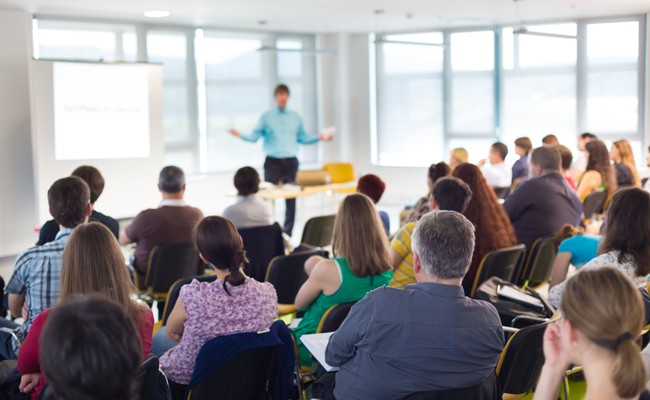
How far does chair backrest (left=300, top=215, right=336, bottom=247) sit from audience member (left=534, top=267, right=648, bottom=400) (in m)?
4.46

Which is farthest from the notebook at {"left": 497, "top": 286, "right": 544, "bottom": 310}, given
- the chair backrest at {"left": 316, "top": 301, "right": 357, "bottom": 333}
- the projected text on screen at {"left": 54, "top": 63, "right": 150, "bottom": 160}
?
the projected text on screen at {"left": 54, "top": 63, "right": 150, "bottom": 160}

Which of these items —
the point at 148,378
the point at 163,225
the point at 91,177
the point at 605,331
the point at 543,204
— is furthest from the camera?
the point at 543,204

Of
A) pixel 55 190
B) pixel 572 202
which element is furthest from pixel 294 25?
pixel 55 190

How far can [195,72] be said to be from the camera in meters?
11.8

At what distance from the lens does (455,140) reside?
13.3 metres

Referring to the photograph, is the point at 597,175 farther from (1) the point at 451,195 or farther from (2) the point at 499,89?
(2) the point at 499,89

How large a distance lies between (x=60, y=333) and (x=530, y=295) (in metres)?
2.55

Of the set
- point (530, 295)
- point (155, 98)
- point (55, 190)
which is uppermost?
point (155, 98)

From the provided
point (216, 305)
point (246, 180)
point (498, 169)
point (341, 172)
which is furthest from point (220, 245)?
point (341, 172)

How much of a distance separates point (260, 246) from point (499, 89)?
8408mm

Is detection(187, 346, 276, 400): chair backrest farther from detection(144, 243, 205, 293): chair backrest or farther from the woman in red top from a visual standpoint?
detection(144, 243, 205, 293): chair backrest

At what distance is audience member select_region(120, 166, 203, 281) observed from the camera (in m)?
5.45

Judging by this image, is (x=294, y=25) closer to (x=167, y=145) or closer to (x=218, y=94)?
(x=218, y=94)

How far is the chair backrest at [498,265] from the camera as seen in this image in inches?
185
